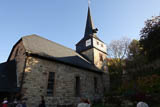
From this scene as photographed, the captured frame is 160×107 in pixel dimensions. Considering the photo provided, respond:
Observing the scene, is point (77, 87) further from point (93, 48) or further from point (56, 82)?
point (93, 48)

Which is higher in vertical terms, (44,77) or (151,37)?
(151,37)

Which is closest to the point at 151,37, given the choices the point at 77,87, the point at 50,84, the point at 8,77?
the point at 77,87

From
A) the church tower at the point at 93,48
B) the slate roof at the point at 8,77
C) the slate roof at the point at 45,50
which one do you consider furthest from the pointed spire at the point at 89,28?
the slate roof at the point at 8,77

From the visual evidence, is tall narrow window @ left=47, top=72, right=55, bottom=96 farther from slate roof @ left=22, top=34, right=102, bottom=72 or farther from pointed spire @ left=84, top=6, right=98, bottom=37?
pointed spire @ left=84, top=6, right=98, bottom=37

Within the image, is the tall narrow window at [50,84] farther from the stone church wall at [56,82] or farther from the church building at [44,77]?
the stone church wall at [56,82]

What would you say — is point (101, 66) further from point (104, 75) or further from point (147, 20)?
point (147, 20)

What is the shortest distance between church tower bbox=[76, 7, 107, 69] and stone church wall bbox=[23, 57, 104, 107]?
4.65 metres

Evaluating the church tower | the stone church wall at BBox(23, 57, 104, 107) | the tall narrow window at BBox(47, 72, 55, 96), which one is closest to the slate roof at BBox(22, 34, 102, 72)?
the stone church wall at BBox(23, 57, 104, 107)

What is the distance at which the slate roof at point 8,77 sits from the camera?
7469 millimetres

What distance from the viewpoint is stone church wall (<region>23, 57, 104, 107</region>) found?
26.1 ft

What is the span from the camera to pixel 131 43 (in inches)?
1008

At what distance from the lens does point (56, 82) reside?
9.51 meters

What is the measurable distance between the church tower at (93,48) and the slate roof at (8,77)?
34.3ft

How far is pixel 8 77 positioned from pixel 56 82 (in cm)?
370
